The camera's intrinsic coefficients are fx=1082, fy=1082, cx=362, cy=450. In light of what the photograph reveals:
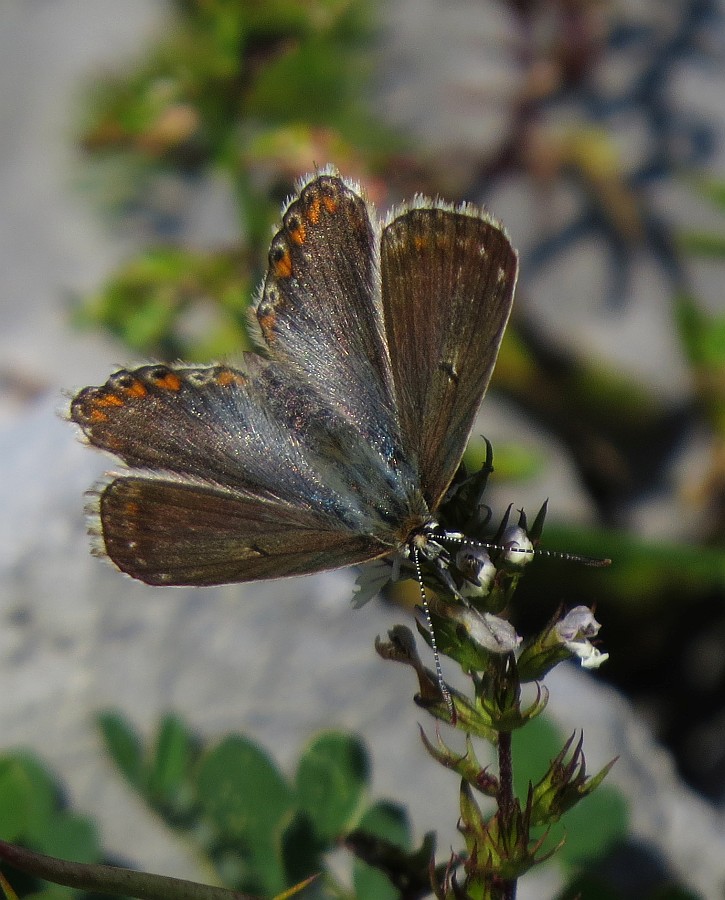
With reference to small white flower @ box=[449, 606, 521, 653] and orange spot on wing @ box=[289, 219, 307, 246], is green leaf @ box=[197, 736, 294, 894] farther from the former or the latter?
orange spot on wing @ box=[289, 219, 307, 246]

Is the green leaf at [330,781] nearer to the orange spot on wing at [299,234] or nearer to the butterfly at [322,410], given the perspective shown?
the butterfly at [322,410]

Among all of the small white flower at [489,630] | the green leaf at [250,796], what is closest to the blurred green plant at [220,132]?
the green leaf at [250,796]

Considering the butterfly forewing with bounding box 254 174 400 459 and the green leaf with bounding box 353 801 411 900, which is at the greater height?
the butterfly forewing with bounding box 254 174 400 459

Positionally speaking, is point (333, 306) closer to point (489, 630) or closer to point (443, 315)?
point (443, 315)

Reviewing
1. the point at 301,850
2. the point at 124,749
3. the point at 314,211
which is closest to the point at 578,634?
the point at 301,850

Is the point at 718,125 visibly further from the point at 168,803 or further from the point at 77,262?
the point at 168,803

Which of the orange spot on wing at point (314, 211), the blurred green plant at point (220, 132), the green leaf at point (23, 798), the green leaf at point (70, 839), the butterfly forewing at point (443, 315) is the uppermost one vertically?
the blurred green plant at point (220, 132)

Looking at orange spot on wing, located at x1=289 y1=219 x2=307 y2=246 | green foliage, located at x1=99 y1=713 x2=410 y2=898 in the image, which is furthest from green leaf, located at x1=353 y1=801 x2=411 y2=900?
orange spot on wing, located at x1=289 y1=219 x2=307 y2=246
